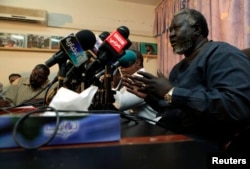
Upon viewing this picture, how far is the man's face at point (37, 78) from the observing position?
2615mm

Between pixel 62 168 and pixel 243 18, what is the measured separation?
1688 millimetres

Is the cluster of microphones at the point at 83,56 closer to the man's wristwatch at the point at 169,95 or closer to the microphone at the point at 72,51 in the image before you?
the microphone at the point at 72,51

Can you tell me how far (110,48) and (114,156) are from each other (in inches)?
14.5

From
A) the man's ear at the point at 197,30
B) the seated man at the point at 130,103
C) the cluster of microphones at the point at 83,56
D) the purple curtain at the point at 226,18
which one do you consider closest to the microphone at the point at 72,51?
the cluster of microphones at the point at 83,56

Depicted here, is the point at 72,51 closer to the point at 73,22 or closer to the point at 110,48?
the point at 110,48

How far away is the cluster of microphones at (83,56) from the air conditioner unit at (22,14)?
2377 mm

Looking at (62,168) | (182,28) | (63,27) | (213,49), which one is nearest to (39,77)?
(63,27)

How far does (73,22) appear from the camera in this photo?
119 inches

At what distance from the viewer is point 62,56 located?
0.69 meters

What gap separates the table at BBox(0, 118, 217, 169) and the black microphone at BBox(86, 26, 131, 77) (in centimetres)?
31

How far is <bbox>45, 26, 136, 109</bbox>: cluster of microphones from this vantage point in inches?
26.2

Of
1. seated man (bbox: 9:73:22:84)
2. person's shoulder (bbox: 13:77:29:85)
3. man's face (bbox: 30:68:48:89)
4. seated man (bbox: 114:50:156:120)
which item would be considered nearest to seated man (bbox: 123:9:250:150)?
seated man (bbox: 114:50:156:120)

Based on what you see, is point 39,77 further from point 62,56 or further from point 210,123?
point 210,123

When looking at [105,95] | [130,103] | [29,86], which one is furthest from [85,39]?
[29,86]
